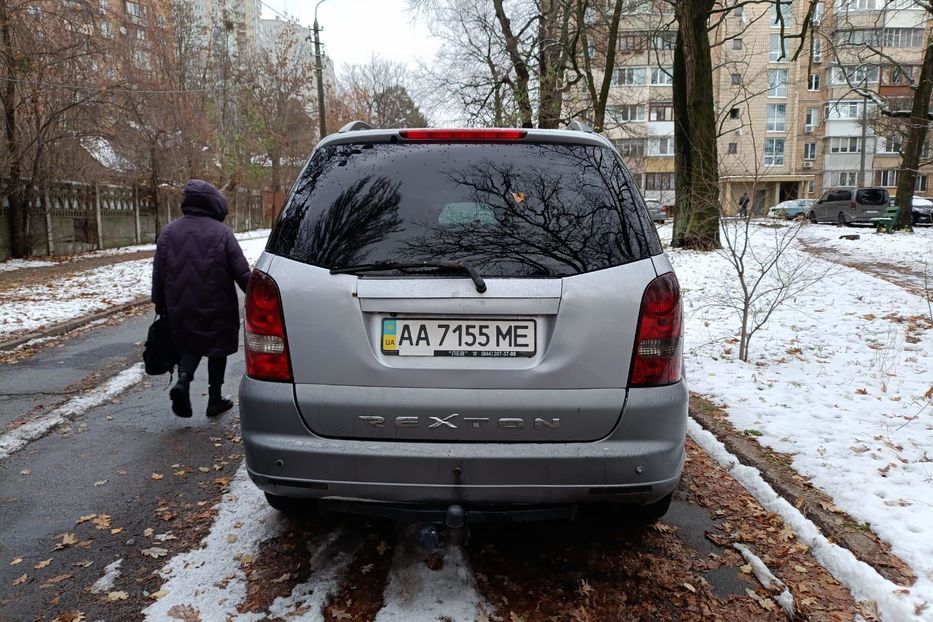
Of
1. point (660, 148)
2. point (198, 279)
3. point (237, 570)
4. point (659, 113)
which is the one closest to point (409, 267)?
point (237, 570)

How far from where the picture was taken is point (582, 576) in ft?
9.11

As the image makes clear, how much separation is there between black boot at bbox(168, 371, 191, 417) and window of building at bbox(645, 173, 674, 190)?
192 ft

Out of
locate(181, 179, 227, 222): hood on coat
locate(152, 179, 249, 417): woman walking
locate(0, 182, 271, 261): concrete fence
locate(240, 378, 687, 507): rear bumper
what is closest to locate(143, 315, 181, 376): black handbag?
locate(152, 179, 249, 417): woman walking

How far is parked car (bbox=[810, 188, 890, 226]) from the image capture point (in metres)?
31.5

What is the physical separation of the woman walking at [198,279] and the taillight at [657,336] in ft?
10.1

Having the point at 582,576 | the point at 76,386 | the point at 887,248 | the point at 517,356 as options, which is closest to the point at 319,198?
the point at 517,356

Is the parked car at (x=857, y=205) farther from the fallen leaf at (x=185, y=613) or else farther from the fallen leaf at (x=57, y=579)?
the fallen leaf at (x=57, y=579)

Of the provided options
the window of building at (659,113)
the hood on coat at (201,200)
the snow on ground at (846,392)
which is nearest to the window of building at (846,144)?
the window of building at (659,113)

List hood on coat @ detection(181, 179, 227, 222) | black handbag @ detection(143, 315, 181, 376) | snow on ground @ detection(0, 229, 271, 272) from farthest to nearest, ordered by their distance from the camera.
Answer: snow on ground @ detection(0, 229, 271, 272) < black handbag @ detection(143, 315, 181, 376) < hood on coat @ detection(181, 179, 227, 222)

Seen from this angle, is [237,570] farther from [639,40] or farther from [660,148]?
[660,148]

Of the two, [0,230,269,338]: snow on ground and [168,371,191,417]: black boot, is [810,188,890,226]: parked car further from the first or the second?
[168,371,191,417]: black boot

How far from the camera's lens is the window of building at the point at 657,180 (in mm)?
59359

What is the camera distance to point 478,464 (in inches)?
91.1

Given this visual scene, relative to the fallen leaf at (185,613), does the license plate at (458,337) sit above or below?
above
